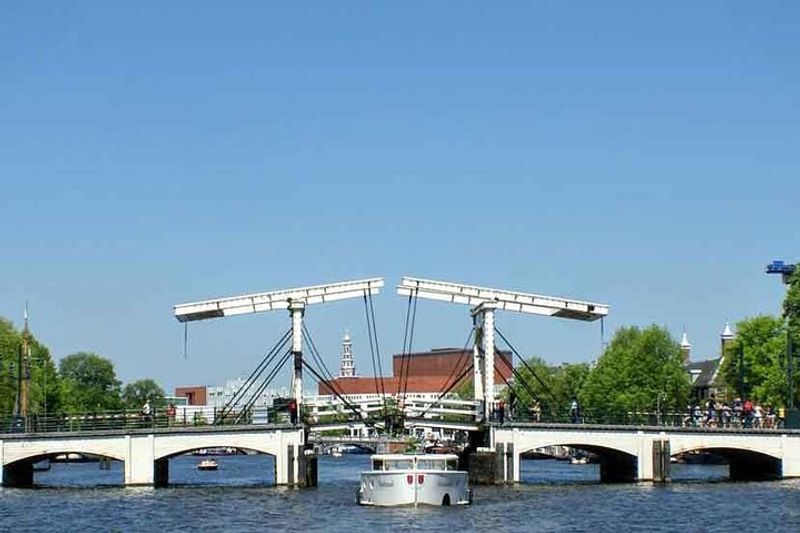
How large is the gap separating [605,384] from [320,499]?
60683 millimetres

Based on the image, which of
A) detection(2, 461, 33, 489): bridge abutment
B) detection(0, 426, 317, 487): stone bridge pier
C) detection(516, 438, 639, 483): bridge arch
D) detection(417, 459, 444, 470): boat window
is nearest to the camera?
detection(417, 459, 444, 470): boat window

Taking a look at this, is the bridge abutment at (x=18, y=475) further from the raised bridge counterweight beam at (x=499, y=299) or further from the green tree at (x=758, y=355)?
the green tree at (x=758, y=355)

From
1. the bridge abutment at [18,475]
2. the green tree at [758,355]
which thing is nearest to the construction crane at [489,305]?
the bridge abutment at [18,475]

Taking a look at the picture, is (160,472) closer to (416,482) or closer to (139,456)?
(139,456)

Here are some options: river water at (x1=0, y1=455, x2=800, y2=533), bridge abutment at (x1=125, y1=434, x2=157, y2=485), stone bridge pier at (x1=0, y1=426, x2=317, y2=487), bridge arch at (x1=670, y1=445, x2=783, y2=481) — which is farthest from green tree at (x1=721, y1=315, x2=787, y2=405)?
bridge abutment at (x1=125, y1=434, x2=157, y2=485)

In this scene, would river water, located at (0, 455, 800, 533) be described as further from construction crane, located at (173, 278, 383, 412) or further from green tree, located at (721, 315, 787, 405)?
green tree, located at (721, 315, 787, 405)

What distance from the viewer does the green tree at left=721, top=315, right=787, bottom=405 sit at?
98.9 m

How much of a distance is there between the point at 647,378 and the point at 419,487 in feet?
207

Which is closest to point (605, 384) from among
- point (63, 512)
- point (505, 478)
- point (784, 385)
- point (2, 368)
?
point (784, 385)

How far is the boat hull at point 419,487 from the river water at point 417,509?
87cm

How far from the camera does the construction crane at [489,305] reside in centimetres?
6706

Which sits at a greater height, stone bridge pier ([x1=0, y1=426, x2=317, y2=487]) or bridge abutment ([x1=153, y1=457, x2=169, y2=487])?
stone bridge pier ([x1=0, y1=426, x2=317, y2=487])

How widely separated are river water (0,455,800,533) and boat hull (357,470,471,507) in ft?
2.85

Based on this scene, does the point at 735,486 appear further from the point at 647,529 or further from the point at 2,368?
the point at 2,368
